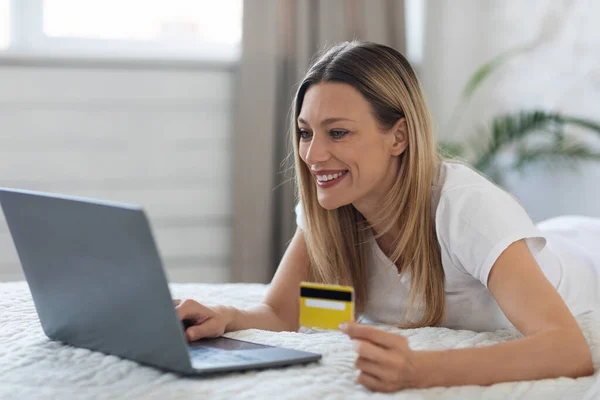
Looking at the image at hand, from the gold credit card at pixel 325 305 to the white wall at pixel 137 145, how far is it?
2.30 metres

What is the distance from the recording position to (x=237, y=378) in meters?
1.04

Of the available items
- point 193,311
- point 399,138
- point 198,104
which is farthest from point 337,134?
point 198,104

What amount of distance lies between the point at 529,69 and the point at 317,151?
1.98 meters

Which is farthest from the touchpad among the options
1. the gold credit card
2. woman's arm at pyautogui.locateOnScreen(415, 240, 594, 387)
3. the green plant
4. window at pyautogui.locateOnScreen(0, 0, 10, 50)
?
window at pyautogui.locateOnScreen(0, 0, 10, 50)

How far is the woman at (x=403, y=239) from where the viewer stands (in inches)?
47.7

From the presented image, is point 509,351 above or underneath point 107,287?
underneath

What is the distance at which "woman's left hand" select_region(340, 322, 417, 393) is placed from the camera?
103cm

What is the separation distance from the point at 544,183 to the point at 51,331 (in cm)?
237

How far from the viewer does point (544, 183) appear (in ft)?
10.2

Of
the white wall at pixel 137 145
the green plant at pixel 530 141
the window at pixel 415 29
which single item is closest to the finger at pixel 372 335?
the green plant at pixel 530 141

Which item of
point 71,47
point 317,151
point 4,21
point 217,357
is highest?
point 4,21

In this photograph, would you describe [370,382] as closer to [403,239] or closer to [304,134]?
[403,239]

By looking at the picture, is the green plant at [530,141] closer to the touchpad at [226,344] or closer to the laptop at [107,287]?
the touchpad at [226,344]

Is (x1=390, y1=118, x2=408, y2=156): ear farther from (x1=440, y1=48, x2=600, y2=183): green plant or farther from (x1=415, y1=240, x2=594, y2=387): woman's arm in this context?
(x1=440, y1=48, x2=600, y2=183): green plant
